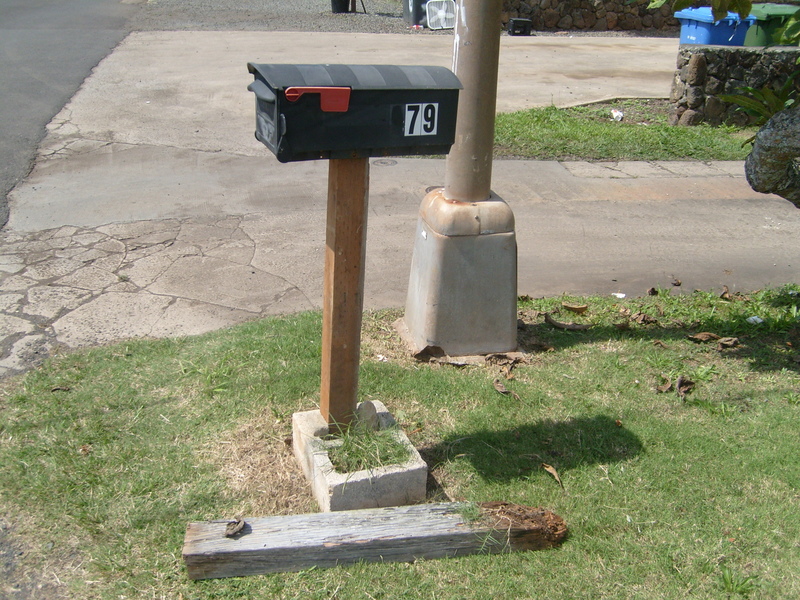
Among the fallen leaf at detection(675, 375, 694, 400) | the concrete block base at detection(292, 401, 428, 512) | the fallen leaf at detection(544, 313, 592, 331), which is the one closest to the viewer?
the concrete block base at detection(292, 401, 428, 512)

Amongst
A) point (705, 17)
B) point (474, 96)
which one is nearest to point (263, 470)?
point (474, 96)

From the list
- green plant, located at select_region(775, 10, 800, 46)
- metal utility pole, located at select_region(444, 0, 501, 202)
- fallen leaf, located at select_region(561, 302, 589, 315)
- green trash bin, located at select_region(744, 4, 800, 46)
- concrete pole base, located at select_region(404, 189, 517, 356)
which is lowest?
fallen leaf, located at select_region(561, 302, 589, 315)

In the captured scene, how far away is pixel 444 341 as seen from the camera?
4562mm

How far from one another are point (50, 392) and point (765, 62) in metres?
9.29

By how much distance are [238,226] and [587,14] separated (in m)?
14.6

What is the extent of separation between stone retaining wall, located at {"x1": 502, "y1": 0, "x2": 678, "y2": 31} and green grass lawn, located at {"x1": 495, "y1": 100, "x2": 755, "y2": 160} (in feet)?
28.3

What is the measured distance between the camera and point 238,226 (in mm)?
6578

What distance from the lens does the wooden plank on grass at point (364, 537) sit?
283 centimetres

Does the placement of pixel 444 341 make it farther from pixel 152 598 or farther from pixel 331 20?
pixel 331 20

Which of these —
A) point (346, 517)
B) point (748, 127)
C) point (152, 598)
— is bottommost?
point (152, 598)

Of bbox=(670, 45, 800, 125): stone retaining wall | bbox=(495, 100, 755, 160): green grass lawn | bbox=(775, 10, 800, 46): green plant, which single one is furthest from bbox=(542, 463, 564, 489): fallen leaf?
bbox=(670, 45, 800, 125): stone retaining wall

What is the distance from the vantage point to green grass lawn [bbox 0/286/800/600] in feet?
9.59

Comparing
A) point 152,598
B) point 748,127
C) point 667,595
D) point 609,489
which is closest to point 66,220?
point 152,598

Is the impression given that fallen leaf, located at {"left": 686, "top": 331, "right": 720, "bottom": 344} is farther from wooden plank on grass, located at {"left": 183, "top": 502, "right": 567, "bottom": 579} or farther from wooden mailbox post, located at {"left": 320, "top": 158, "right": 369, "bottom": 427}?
wooden mailbox post, located at {"left": 320, "top": 158, "right": 369, "bottom": 427}
